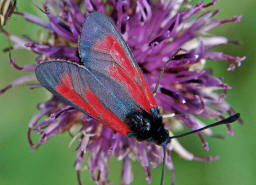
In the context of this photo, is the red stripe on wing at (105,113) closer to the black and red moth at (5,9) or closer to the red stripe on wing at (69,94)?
the red stripe on wing at (69,94)

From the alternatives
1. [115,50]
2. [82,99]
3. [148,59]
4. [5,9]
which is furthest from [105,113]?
[5,9]

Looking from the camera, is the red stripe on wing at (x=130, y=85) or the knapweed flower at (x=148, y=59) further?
the knapweed flower at (x=148, y=59)

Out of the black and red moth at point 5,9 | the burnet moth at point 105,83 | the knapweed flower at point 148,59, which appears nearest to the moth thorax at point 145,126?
the burnet moth at point 105,83

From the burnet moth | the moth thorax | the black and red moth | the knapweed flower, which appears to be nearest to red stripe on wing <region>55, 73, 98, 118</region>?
the burnet moth

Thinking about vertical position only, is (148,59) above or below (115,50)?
below

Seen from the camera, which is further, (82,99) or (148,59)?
(148,59)

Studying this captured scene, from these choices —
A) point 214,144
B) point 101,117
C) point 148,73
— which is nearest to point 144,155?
point 148,73

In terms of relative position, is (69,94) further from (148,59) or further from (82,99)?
(148,59)
